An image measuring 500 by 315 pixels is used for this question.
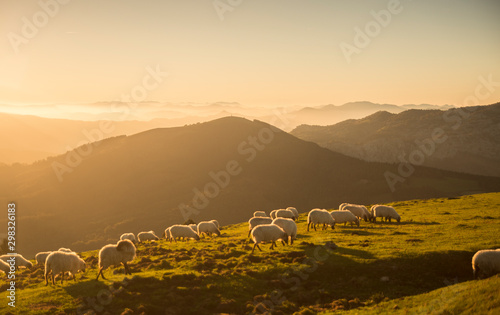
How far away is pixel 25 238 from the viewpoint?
384 ft

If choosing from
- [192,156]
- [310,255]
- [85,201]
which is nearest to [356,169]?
[192,156]

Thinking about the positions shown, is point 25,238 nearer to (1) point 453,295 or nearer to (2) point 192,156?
(2) point 192,156

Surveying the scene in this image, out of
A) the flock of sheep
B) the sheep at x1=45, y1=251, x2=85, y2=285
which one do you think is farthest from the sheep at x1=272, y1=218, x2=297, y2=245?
the sheep at x1=45, y1=251, x2=85, y2=285

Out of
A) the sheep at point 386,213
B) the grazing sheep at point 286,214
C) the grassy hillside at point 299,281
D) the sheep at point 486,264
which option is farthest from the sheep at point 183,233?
the sheep at point 486,264

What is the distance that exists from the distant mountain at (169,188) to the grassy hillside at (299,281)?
9862 cm

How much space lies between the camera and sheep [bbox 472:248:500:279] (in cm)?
2011

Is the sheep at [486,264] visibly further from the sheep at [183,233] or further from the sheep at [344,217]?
the sheep at [183,233]

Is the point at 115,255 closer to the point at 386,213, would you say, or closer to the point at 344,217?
the point at 344,217

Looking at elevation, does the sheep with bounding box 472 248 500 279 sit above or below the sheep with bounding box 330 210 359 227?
below

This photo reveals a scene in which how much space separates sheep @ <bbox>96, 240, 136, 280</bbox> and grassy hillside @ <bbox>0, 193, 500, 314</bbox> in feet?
3.10

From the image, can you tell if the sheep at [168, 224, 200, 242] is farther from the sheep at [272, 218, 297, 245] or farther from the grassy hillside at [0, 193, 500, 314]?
the sheep at [272, 218, 297, 245]

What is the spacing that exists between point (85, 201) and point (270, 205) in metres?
78.5

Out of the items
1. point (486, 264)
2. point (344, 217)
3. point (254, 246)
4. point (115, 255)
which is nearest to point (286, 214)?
point (344, 217)

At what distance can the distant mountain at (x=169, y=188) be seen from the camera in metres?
133
